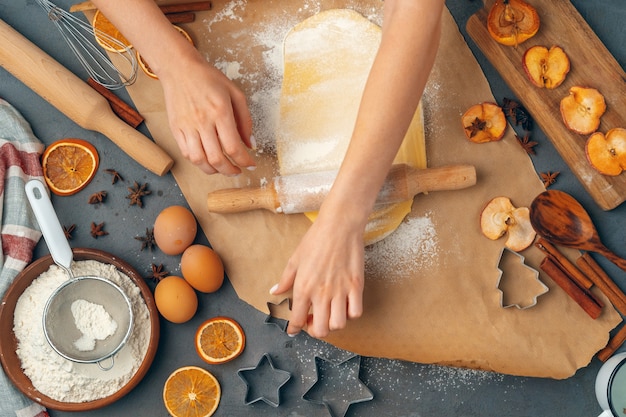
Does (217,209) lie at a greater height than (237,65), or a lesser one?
lesser

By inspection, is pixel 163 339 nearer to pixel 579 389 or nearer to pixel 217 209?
pixel 217 209

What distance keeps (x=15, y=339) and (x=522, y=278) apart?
109cm

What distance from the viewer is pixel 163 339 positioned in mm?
1388

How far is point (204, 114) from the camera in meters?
1.15

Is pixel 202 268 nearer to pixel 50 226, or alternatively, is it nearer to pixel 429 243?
pixel 50 226

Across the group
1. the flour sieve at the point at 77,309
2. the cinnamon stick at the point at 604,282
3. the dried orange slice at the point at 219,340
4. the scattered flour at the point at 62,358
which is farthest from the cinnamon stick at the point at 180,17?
the cinnamon stick at the point at 604,282

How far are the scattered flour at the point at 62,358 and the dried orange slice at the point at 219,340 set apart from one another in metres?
0.12

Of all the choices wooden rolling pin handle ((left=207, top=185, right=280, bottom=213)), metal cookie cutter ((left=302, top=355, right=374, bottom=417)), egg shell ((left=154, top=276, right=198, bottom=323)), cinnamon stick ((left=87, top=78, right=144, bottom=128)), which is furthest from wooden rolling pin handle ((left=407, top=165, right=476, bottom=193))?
cinnamon stick ((left=87, top=78, right=144, bottom=128))

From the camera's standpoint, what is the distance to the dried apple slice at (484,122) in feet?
4.51

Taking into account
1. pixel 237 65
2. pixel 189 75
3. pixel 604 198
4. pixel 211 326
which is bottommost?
pixel 211 326

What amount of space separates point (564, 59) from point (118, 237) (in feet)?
3.42

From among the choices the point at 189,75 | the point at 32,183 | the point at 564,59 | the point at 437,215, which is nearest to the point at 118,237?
the point at 32,183

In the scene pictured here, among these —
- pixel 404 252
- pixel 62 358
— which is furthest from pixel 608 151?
pixel 62 358

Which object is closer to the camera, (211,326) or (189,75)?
(189,75)
